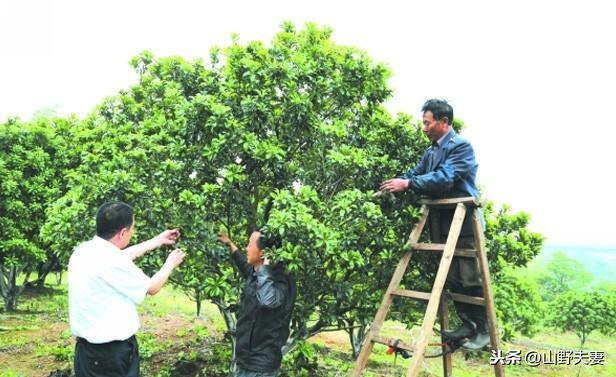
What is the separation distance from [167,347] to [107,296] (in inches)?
273

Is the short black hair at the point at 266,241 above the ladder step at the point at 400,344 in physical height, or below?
above

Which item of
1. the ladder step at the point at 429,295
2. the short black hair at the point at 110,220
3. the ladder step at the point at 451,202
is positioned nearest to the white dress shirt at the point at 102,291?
the short black hair at the point at 110,220

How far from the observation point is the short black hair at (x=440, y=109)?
241 inches

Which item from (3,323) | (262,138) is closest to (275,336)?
(262,138)

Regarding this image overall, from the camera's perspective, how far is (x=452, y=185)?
590 cm

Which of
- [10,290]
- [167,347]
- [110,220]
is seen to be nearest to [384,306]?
[110,220]

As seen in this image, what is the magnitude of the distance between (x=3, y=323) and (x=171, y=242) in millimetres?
10835

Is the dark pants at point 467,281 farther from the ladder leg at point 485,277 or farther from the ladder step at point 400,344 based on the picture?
the ladder step at point 400,344

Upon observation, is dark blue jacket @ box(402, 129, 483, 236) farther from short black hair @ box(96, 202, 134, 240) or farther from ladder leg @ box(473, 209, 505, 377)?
short black hair @ box(96, 202, 134, 240)

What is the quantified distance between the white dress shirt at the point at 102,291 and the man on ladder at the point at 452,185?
311cm

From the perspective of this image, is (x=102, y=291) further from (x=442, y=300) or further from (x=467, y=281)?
(x=442, y=300)

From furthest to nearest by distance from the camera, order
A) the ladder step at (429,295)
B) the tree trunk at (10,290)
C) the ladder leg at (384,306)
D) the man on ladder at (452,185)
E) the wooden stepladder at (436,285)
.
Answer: the tree trunk at (10,290) → the ladder leg at (384,306) → the man on ladder at (452,185) → the ladder step at (429,295) → the wooden stepladder at (436,285)

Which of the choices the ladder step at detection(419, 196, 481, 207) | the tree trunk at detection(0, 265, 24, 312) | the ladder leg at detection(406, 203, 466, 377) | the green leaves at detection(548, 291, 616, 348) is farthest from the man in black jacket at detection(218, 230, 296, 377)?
the green leaves at detection(548, 291, 616, 348)

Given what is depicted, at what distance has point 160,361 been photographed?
9625 mm
